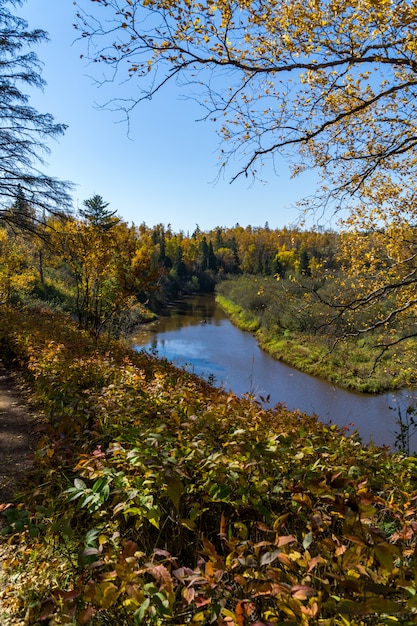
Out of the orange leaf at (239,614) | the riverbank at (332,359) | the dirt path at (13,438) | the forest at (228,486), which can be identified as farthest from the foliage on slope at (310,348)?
the orange leaf at (239,614)

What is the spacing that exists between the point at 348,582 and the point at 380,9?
3.46 meters

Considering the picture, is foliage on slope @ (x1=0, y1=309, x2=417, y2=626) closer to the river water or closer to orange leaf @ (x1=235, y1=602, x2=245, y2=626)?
orange leaf @ (x1=235, y1=602, x2=245, y2=626)

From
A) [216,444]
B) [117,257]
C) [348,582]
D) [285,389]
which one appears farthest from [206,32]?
[285,389]

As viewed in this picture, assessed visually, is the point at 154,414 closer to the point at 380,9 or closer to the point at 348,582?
the point at 348,582

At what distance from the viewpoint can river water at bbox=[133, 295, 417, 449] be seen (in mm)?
12766

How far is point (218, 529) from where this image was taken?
1.98m

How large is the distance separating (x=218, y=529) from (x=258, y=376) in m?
17.3

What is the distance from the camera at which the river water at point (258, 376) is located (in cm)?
1277

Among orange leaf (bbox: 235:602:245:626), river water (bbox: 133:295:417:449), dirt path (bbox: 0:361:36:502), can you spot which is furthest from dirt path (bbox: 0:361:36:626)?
river water (bbox: 133:295:417:449)

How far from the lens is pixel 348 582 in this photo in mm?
999

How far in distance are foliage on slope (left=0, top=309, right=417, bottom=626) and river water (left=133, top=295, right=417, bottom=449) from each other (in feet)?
11.3

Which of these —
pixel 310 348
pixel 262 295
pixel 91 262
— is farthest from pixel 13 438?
pixel 310 348

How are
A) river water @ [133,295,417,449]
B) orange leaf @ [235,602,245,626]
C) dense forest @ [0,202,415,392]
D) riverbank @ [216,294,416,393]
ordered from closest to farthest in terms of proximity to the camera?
orange leaf @ [235,602,245,626] → dense forest @ [0,202,415,392] → river water @ [133,295,417,449] → riverbank @ [216,294,416,393]

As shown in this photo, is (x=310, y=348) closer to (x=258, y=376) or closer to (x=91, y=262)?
(x=258, y=376)
